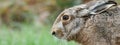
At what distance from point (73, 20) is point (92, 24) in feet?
1.13

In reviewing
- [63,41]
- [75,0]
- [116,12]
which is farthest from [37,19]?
[116,12]

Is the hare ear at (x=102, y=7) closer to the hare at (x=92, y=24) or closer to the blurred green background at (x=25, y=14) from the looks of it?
the hare at (x=92, y=24)

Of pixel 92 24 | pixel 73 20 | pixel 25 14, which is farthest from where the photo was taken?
pixel 25 14

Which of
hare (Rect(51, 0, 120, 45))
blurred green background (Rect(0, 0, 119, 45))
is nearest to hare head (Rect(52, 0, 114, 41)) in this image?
hare (Rect(51, 0, 120, 45))

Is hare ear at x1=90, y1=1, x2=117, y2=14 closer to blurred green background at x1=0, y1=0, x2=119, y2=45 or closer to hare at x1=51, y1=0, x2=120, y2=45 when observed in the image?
hare at x1=51, y1=0, x2=120, y2=45

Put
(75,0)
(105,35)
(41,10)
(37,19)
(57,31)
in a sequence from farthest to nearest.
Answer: (41,10)
(37,19)
(75,0)
(57,31)
(105,35)

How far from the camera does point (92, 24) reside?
6227 mm

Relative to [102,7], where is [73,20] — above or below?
below

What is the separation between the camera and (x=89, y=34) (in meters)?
6.25

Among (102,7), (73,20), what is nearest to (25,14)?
(73,20)

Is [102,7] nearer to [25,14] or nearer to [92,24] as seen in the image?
[92,24]

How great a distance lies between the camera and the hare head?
6336 millimetres

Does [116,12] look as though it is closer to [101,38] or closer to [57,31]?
[101,38]

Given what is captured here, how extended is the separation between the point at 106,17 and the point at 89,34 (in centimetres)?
28
